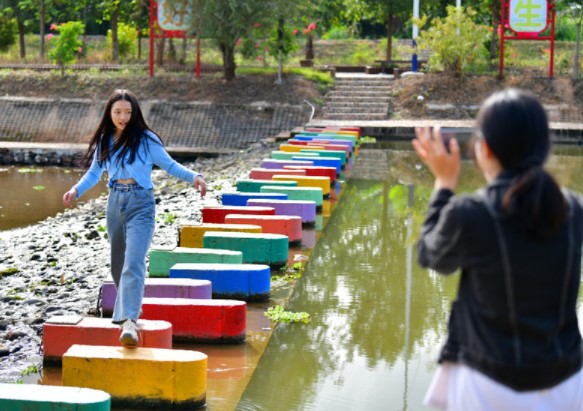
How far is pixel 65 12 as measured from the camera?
3638cm

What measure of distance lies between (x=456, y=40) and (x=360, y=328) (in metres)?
19.3

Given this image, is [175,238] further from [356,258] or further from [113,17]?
[113,17]

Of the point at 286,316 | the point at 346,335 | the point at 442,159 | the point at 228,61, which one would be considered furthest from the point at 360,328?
the point at 228,61

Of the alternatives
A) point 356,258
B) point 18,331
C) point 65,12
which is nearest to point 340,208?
point 356,258

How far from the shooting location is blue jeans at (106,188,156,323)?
6031mm

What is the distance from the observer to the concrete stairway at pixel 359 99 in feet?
83.0

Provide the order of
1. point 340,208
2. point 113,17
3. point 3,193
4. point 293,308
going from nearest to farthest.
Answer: point 293,308 → point 340,208 → point 3,193 → point 113,17

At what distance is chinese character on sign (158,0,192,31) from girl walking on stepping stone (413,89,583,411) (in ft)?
76.2

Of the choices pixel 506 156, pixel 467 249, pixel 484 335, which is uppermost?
pixel 506 156

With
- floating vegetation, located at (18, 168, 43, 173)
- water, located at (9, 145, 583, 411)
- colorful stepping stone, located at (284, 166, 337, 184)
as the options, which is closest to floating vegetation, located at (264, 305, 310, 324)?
water, located at (9, 145, 583, 411)

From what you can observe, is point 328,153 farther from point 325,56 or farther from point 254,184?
point 325,56

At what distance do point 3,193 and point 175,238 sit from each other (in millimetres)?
7082

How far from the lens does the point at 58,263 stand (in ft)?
34.3

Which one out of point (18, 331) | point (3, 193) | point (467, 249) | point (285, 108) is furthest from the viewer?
point (285, 108)
